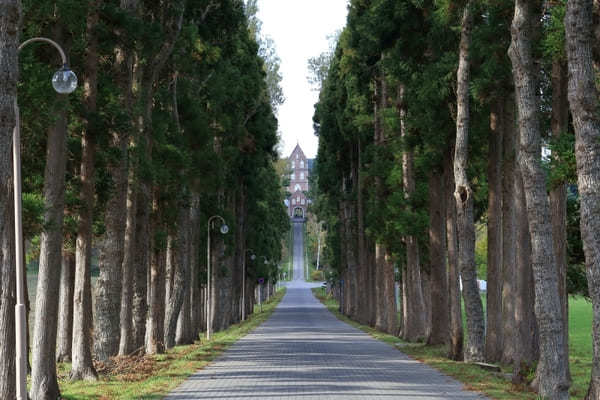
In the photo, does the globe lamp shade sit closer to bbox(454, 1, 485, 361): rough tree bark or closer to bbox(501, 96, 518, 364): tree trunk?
bbox(454, 1, 485, 361): rough tree bark

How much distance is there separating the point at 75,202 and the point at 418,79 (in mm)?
10422

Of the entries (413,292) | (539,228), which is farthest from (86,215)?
(413,292)

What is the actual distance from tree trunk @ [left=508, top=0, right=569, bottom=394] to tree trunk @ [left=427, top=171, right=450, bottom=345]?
1336 cm

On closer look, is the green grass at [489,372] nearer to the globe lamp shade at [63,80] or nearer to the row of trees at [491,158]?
the row of trees at [491,158]

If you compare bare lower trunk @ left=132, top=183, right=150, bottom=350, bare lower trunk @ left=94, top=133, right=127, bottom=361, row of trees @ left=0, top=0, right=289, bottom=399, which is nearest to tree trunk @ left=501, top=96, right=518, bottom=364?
row of trees @ left=0, top=0, right=289, bottom=399

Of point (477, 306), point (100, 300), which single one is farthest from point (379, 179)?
point (100, 300)

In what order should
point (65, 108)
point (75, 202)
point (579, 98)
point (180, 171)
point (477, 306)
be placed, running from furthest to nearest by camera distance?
point (180, 171) < point (477, 306) < point (75, 202) < point (65, 108) < point (579, 98)

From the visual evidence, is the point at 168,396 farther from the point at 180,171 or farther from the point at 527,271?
the point at 180,171

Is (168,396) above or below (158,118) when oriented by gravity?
below

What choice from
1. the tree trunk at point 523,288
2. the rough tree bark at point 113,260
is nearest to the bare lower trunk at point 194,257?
the rough tree bark at point 113,260

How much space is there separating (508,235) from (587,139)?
9.79 m

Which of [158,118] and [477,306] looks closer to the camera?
[477,306]

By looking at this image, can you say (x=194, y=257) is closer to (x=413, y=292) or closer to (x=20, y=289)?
(x=413, y=292)

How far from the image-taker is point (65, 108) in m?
16.4
